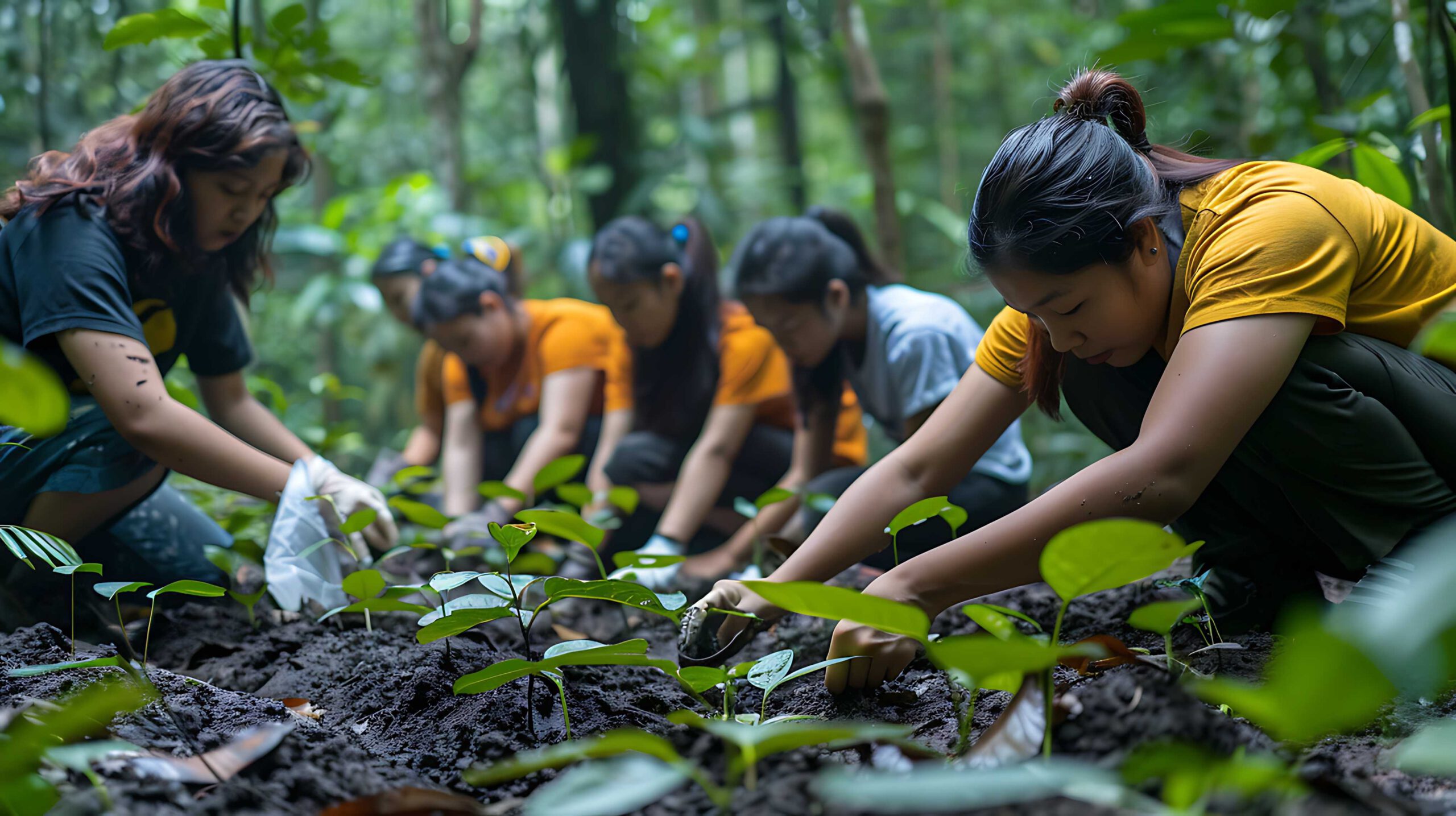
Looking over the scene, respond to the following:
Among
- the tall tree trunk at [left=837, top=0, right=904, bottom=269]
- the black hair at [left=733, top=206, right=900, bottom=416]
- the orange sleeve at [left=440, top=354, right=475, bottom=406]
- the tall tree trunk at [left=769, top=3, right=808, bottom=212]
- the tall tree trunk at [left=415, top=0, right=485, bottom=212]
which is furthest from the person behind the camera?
the tall tree trunk at [left=769, top=3, right=808, bottom=212]

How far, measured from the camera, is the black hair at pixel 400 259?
3078 millimetres

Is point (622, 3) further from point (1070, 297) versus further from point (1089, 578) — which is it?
point (1089, 578)

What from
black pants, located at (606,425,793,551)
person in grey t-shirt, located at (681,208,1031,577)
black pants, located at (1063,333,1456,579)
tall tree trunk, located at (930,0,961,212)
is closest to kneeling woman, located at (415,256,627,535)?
black pants, located at (606,425,793,551)

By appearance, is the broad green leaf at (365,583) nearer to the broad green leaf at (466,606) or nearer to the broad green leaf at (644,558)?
the broad green leaf at (466,606)

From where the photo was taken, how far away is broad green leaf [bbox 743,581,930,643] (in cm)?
65

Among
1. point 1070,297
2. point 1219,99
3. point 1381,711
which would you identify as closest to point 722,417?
point 1070,297

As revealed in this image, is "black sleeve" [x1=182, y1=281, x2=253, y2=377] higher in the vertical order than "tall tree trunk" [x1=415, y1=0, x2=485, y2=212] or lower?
lower

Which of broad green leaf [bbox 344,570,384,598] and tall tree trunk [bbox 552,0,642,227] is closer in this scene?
broad green leaf [bbox 344,570,384,598]

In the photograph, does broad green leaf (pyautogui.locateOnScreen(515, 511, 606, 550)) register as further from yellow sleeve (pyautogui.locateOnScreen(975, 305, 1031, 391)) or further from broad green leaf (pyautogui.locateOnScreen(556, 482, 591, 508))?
yellow sleeve (pyautogui.locateOnScreen(975, 305, 1031, 391))

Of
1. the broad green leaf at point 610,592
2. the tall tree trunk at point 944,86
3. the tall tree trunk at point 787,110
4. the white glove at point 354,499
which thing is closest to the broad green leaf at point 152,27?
the white glove at point 354,499

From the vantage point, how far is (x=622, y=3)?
387 cm

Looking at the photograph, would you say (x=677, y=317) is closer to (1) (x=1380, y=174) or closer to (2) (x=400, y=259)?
(2) (x=400, y=259)

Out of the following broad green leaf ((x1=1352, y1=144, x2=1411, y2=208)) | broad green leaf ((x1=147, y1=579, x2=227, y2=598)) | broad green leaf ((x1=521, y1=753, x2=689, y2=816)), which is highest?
broad green leaf ((x1=1352, y1=144, x2=1411, y2=208))

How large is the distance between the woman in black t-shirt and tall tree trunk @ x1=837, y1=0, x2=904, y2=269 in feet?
5.28
